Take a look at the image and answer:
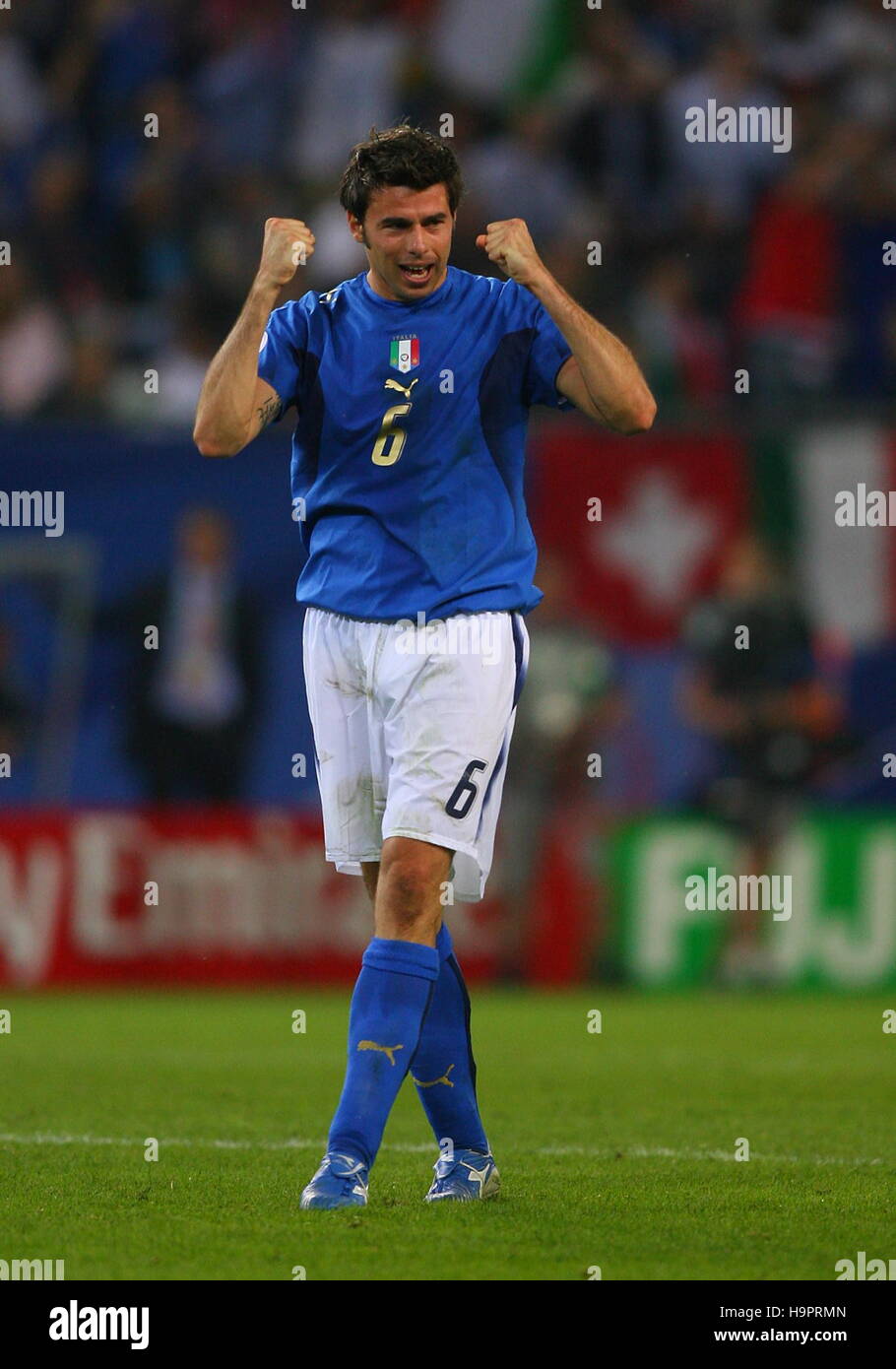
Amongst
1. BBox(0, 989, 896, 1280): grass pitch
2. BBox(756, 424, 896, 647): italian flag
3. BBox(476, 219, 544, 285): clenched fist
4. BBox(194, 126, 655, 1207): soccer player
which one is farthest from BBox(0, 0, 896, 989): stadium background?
BBox(476, 219, 544, 285): clenched fist

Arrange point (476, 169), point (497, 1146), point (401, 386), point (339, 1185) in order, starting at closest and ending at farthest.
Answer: point (339, 1185) < point (401, 386) < point (497, 1146) < point (476, 169)

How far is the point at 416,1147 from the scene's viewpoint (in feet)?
21.0

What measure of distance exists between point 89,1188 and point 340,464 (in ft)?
6.00

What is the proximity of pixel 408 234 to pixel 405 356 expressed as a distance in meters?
0.29

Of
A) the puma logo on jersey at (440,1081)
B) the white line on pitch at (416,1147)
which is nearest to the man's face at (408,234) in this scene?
the puma logo on jersey at (440,1081)

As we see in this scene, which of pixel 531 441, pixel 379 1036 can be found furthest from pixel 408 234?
pixel 531 441

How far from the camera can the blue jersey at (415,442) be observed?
524 centimetres

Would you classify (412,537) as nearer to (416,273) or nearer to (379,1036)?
(416,273)

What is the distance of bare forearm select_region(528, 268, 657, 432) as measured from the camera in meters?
5.06

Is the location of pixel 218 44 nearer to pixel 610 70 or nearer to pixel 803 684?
pixel 610 70

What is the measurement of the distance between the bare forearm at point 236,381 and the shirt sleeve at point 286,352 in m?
0.20

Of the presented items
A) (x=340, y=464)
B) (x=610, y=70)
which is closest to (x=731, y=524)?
(x=610, y=70)

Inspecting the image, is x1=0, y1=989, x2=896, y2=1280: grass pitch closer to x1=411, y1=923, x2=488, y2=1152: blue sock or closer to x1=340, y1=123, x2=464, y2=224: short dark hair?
x1=411, y1=923, x2=488, y2=1152: blue sock

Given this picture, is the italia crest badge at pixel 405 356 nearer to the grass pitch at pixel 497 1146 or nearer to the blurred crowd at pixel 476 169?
the grass pitch at pixel 497 1146
